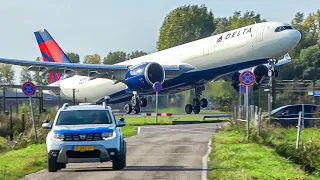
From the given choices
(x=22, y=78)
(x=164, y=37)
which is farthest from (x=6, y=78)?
(x=164, y=37)

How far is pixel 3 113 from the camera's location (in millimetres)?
40125

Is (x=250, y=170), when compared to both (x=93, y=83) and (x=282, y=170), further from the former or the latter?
(x=93, y=83)

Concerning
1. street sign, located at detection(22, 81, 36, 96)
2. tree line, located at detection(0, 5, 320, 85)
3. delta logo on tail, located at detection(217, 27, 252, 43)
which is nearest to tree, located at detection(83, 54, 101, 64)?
tree line, located at detection(0, 5, 320, 85)

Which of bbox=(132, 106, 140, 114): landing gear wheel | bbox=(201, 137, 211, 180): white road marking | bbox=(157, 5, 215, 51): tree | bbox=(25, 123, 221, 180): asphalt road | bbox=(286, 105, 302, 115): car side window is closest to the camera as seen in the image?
bbox=(201, 137, 211, 180): white road marking

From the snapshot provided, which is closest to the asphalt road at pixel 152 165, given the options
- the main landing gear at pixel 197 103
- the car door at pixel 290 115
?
the car door at pixel 290 115

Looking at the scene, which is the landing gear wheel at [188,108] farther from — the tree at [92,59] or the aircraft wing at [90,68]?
the tree at [92,59]

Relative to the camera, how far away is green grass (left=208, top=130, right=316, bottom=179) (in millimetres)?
16250

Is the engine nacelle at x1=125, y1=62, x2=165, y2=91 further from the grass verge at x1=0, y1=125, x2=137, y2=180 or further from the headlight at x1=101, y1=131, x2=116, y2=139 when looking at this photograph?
the headlight at x1=101, y1=131, x2=116, y2=139

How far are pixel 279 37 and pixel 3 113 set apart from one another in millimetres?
15389

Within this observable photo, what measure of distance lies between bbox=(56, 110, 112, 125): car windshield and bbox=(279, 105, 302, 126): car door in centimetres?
1891

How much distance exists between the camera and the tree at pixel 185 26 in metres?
121

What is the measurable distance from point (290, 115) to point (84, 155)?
21676 millimetres

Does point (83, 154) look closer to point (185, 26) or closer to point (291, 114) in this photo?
point (291, 114)

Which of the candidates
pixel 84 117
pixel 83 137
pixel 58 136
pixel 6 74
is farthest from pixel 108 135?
pixel 6 74
